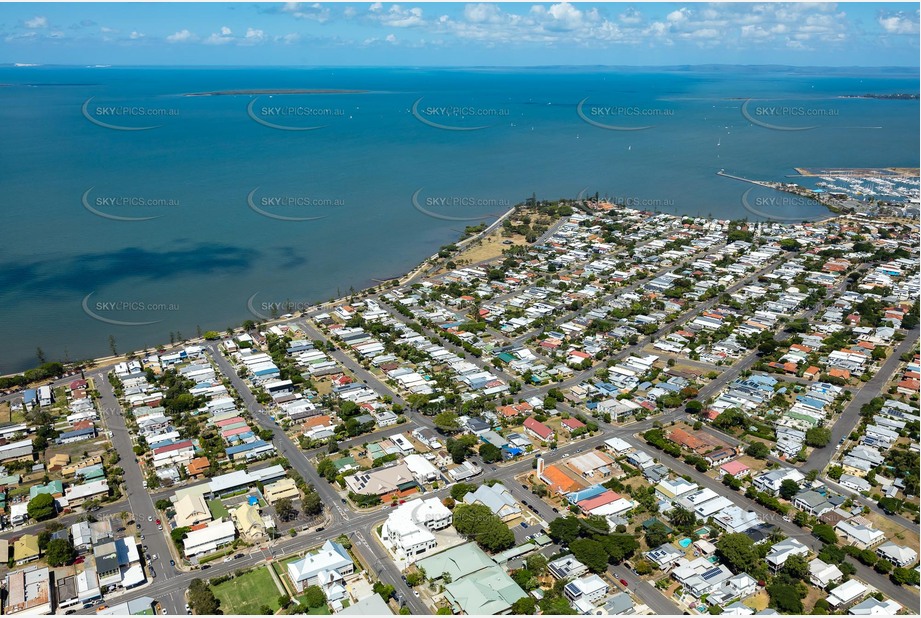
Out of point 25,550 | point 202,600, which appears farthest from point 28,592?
point 202,600

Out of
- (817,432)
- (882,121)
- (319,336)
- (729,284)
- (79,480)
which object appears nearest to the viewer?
(79,480)

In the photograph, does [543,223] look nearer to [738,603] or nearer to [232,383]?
[232,383]

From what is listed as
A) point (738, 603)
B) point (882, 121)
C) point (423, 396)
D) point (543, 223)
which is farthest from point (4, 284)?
point (882, 121)

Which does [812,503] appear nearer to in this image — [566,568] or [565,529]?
[565,529]

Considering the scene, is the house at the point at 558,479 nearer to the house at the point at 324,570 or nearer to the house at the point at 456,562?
the house at the point at 456,562

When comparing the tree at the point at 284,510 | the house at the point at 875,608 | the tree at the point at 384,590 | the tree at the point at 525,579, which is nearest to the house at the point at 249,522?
the tree at the point at 284,510

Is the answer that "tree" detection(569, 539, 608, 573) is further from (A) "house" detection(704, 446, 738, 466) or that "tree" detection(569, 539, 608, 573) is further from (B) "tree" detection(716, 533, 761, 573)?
(A) "house" detection(704, 446, 738, 466)
